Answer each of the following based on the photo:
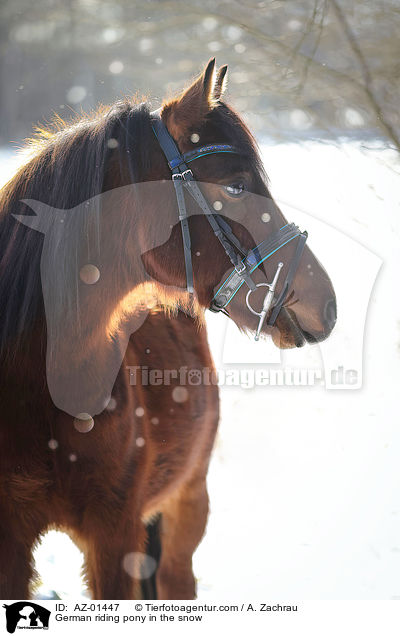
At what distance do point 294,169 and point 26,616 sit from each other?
0.98 meters

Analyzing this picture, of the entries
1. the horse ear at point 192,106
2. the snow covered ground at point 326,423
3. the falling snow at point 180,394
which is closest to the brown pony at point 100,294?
the horse ear at point 192,106

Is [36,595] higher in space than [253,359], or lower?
lower

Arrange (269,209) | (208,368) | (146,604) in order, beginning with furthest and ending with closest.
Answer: (208,368) < (146,604) < (269,209)

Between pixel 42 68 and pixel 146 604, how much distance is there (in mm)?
1093

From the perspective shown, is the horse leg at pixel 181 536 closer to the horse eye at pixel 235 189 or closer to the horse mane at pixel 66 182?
the horse mane at pixel 66 182

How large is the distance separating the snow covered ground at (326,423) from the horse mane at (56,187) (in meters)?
0.32

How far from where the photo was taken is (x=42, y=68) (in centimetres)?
103

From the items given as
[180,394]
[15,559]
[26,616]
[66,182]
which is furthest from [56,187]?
[26,616]

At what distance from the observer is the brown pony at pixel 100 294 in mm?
652

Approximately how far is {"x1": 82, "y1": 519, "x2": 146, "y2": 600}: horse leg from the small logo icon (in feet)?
0.29

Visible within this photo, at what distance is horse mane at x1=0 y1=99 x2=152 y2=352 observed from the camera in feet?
2.13

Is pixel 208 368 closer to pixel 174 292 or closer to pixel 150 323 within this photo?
pixel 150 323

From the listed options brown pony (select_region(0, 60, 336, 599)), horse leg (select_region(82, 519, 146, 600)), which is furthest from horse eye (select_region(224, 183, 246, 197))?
horse leg (select_region(82, 519, 146, 600))

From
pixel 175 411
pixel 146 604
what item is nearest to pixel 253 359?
pixel 175 411
